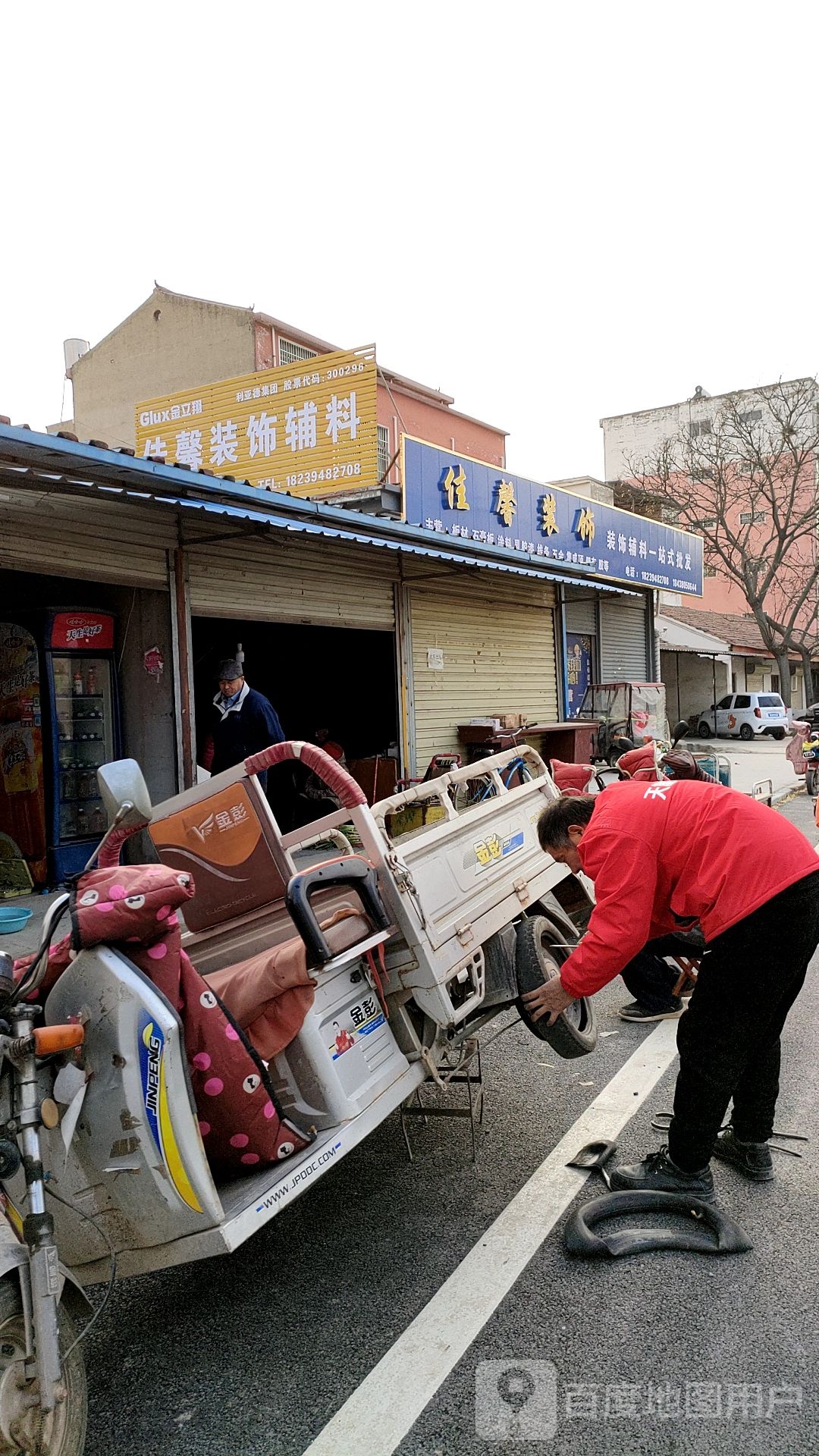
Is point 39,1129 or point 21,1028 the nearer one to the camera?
point 21,1028

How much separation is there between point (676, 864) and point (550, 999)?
664mm

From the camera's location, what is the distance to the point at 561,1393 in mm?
2438

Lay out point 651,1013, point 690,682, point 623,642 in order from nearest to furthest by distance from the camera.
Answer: point 651,1013 → point 623,642 → point 690,682

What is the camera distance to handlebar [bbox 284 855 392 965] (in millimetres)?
2729

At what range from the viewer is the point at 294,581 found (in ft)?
35.4

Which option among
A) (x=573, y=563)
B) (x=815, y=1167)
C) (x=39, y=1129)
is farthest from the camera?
(x=573, y=563)

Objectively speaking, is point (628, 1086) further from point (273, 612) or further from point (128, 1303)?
point (273, 612)

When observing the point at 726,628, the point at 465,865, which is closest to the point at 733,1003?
the point at 465,865

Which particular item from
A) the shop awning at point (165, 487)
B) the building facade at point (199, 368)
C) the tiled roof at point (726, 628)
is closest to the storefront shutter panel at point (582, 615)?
the building facade at point (199, 368)

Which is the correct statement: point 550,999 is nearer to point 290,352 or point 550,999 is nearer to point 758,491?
point 290,352

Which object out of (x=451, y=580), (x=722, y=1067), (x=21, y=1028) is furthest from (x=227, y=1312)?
(x=451, y=580)

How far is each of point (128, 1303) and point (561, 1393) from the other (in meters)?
1.36

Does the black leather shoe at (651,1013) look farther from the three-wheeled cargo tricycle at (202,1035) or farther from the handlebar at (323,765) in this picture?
the handlebar at (323,765)

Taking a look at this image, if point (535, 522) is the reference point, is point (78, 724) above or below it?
below
